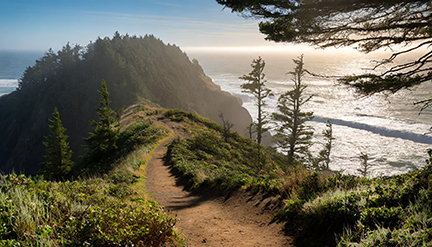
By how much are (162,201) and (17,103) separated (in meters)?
102

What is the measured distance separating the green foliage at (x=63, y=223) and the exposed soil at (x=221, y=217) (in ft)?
5.76

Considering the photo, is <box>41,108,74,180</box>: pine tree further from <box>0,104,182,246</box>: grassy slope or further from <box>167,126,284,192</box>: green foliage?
<box>0,104,182,246</box>: grassy slope

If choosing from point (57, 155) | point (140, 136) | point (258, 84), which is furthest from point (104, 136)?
point (258, 84)

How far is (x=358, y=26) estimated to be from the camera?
6.92 metres

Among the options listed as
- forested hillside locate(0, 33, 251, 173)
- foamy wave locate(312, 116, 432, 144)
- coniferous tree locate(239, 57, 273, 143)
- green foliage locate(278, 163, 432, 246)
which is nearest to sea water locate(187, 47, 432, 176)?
foamy wave locate(312, 116, 432, 144)

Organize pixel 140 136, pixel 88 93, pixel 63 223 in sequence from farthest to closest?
pixel 88 93 → pixel 140 136 → pixel 63 223

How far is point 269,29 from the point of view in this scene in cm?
740

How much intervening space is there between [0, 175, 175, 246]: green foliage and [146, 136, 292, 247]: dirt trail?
1.71 m

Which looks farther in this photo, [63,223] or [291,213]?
[291,213]

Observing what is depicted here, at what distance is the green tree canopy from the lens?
575 cm

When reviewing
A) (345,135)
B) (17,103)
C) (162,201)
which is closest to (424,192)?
(162,201)

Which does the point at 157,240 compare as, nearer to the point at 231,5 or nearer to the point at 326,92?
the point at 231,5

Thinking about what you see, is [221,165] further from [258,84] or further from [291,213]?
[258,84]

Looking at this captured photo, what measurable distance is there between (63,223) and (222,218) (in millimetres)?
4989
